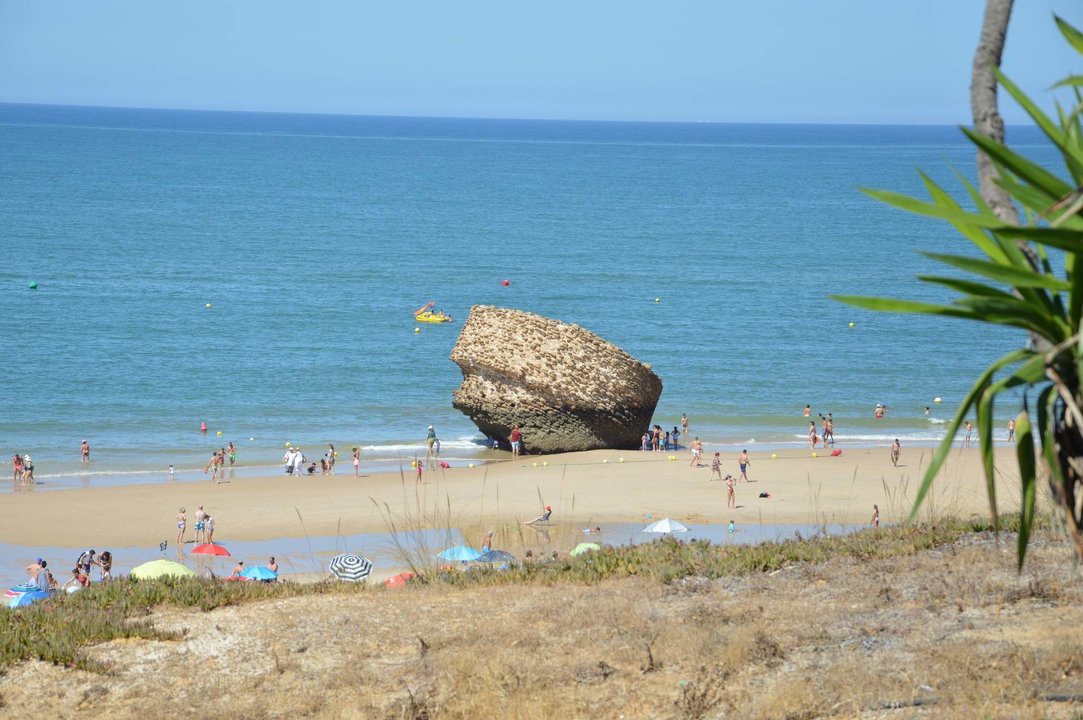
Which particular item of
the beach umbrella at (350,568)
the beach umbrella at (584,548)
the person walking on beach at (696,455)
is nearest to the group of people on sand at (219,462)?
the beach umbrella at (350,568)

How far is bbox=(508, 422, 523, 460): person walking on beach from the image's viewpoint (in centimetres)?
3344

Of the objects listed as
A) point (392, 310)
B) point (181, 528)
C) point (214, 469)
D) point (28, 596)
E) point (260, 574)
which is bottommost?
point (214, 469)

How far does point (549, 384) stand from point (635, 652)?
23.2m

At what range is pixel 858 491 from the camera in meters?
28.8

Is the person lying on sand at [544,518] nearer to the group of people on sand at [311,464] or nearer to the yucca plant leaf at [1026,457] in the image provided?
the group of people on sand at [311,464]

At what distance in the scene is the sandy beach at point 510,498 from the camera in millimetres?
25891

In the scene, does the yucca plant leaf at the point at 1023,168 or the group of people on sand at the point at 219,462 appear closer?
the yucca plant leaf at the point at 1023,168

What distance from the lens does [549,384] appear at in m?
32.3

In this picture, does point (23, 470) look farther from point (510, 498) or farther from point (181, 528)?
point (510, 498)

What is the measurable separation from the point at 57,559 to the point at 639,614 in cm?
1773

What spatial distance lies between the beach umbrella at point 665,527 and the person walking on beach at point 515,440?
391 inches

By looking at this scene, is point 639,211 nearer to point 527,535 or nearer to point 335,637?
point 527,535

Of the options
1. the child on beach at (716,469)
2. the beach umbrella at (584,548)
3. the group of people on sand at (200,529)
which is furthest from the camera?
the child on beach at (716,469)

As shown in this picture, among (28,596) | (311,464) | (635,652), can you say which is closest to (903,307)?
(635,652)
